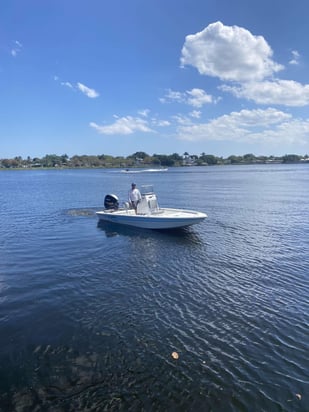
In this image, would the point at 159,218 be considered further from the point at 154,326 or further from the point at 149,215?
the point at 154,326

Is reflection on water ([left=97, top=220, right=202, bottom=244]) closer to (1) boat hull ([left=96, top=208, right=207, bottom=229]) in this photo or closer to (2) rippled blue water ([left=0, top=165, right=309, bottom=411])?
(1) boat hull ([left=96, top=208, right=207, bottom=229])

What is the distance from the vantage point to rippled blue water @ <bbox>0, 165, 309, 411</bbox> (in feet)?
21.6

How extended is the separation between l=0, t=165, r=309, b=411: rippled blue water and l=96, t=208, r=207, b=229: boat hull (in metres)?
2.33

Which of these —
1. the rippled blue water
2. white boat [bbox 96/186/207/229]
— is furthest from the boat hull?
the rippled blue water

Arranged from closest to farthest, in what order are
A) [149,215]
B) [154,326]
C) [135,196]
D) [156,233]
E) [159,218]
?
1. [154,326]
2. [159,218]
3. [156,233]
4. [149,215]
5. [135,196]

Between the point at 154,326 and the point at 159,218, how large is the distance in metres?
12.2

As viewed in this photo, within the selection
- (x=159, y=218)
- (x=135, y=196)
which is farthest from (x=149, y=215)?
(x=135, y=196)

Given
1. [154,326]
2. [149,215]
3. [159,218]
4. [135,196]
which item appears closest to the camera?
[154,326]

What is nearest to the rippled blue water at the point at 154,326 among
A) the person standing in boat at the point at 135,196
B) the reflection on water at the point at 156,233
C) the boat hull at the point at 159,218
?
the reflection on water at the point at 156,233

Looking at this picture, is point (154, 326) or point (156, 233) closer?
point (154, 326)

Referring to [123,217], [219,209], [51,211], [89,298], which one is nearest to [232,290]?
[89,298]

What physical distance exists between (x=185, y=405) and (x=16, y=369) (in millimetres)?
4224

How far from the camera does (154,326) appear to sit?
9.09 metres

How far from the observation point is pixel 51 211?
3148cm
